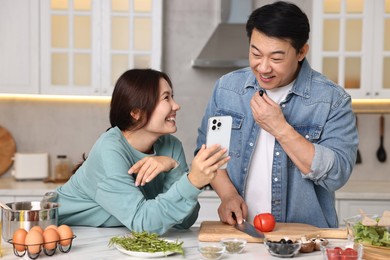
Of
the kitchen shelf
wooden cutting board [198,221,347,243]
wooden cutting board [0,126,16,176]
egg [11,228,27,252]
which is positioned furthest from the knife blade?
wooden cutting board [0,126,16,176]

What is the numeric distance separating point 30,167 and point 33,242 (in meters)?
2.83

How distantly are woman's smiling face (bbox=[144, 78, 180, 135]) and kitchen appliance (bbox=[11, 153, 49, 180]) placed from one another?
2.53 metres

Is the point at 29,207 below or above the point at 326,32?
below

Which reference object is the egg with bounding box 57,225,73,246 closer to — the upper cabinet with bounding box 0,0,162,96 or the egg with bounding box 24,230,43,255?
the egg with bounding box 24,230,43,255

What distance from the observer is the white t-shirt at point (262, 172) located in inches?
105

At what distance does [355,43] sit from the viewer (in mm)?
4539

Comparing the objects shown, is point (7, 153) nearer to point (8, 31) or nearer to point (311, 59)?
point (8, 31)

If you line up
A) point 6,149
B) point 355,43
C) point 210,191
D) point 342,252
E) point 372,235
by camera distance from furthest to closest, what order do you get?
point 6,149
point 355,43
point 210,191
point 372,235
point 342,252

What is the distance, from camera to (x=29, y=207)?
235cm

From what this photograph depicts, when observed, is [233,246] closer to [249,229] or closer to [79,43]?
[249,229]

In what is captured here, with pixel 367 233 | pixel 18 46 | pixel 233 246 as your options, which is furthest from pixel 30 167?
pixel 367 233

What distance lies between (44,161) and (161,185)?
2.48 metres

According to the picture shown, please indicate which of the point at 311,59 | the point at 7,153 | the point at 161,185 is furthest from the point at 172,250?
the point at 7,153

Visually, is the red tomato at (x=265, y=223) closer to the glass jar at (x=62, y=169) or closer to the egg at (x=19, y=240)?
the egg at (x=19, y=240)
